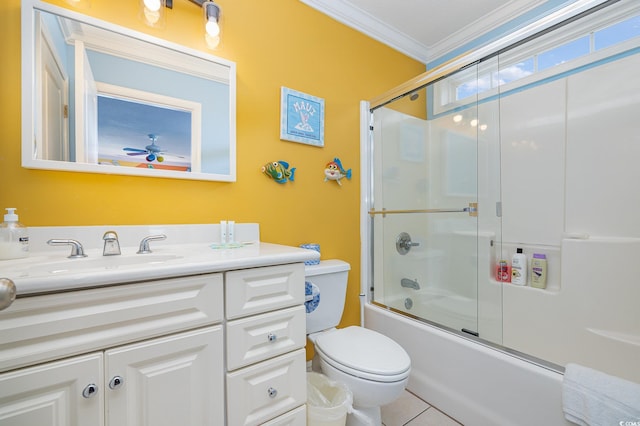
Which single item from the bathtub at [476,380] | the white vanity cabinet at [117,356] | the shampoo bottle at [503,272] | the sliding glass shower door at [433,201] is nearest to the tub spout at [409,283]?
the sliding glass shower door at [433,201]

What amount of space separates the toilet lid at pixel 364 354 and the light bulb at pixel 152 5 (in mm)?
1705

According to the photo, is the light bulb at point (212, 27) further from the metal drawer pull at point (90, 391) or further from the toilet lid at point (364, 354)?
the toilet lid at point (364, 354)

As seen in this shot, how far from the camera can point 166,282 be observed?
29.2 inches

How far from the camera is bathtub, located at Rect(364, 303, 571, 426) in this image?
3.59 feet

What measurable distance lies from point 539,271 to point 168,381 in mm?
2051

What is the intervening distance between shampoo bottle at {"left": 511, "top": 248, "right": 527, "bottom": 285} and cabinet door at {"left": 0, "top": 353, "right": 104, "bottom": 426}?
215 centimetres

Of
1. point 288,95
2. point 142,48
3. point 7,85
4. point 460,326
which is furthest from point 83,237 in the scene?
point 460,326

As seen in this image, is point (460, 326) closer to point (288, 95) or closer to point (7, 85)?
point (288, 95)

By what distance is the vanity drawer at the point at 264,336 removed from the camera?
2.79 feet

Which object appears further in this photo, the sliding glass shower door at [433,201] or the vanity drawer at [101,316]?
the sliding glass shower door at [433,201]

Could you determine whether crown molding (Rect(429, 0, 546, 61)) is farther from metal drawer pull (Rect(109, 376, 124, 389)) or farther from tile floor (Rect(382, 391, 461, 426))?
metal drawer pull (Rect(109, 376, 124, 389))

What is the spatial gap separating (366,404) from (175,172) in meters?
1.32

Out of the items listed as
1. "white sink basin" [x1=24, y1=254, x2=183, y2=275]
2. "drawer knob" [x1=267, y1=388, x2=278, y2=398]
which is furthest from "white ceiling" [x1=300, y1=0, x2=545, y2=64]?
"drawer knob" [x1=267, y1=388, x2=278, y2=398]

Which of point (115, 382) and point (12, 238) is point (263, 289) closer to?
point (115, 382)
